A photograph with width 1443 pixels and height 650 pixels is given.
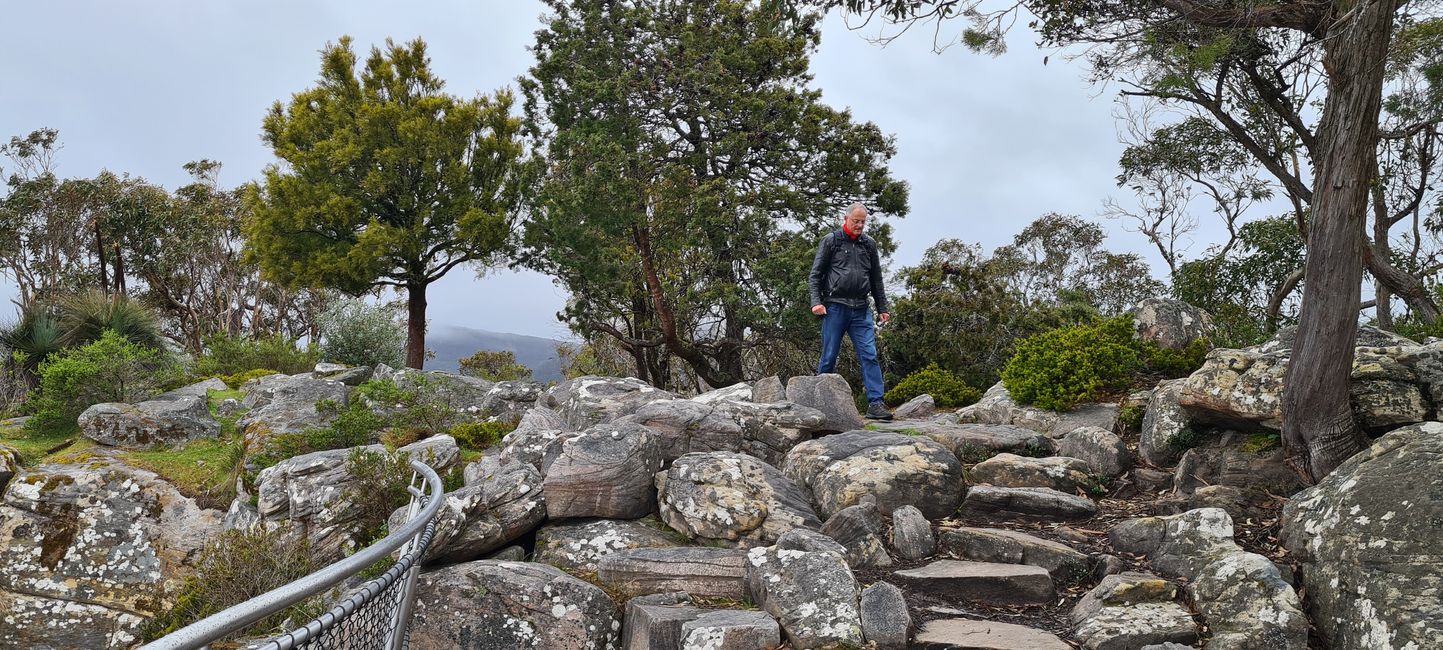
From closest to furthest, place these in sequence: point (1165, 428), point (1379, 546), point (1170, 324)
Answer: point (1379, 546), point (1165, 428), point (1170, 324)

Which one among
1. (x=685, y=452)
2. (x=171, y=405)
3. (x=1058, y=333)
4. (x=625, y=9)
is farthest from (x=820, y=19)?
(x=171, y=405)

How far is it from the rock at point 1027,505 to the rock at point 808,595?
6.47 feet

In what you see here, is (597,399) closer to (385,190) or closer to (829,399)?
(829,399)

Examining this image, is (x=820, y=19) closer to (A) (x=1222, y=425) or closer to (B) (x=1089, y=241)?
(A) (x=1222, y=425)

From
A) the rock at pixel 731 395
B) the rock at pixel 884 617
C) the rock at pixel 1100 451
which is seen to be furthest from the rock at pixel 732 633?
the rock at pixel 731 395

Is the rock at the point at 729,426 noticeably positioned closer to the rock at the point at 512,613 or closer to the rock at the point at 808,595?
the rock at the point at 512,613

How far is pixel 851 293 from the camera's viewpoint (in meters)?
10.6

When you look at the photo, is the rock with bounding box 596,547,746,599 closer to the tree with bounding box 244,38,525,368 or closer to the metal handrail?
the metal handrail

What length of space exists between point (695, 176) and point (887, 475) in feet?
35.1

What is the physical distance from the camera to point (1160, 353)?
36.2ft

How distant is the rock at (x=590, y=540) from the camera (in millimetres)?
6754

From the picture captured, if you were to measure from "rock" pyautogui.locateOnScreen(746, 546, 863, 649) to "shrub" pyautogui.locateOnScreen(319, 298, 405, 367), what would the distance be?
1902 cm

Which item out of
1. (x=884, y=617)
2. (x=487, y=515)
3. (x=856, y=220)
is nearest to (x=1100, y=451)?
(x=856, y=220)

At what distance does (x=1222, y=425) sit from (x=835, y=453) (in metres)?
3.74
